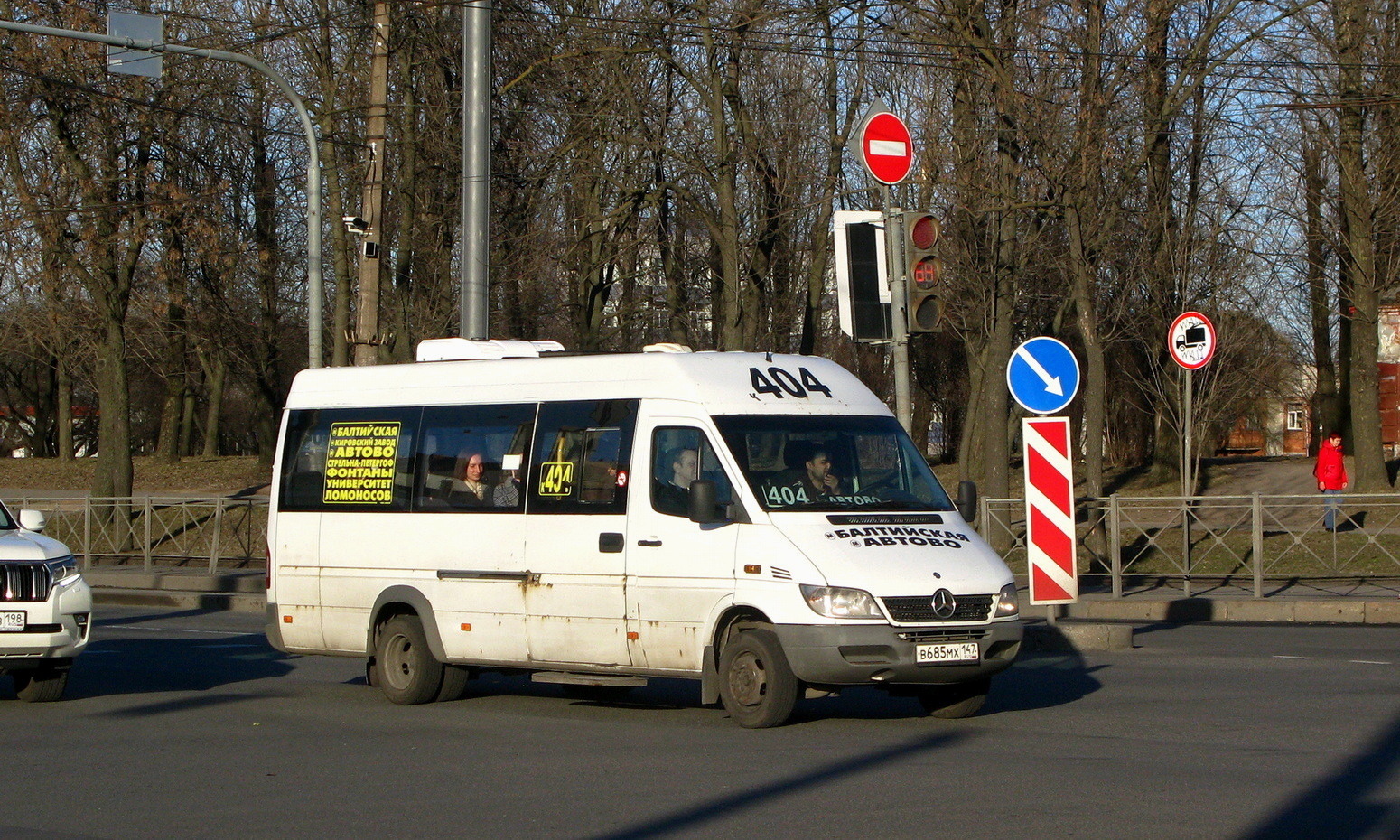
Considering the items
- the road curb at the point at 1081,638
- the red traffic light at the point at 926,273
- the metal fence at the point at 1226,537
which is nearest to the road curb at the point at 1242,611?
the metal fence at the point at 1226,537

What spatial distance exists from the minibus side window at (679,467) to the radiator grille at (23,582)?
4.54m

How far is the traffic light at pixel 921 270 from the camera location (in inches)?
542

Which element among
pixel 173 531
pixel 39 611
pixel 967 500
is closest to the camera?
pixel 967 500

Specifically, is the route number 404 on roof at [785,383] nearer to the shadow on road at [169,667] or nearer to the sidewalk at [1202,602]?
the shadow on road at [169,667]

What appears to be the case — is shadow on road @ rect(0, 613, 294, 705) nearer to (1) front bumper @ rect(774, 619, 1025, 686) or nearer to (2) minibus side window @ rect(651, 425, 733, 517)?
(2) minibus side window @ rect(651, 425, 733, 517)

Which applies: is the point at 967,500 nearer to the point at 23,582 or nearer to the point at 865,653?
the point at 865,653

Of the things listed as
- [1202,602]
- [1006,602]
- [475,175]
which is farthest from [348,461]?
[1202,602]

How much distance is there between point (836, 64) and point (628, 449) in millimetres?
21622

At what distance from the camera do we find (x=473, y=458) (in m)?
11.6

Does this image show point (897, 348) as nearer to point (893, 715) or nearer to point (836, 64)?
point (893, 715)

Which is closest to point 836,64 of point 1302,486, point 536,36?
point 536,36

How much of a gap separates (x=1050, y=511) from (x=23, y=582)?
848 cm

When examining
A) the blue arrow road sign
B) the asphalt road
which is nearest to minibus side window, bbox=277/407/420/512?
the asphalt road

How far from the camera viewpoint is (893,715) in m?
10.7
